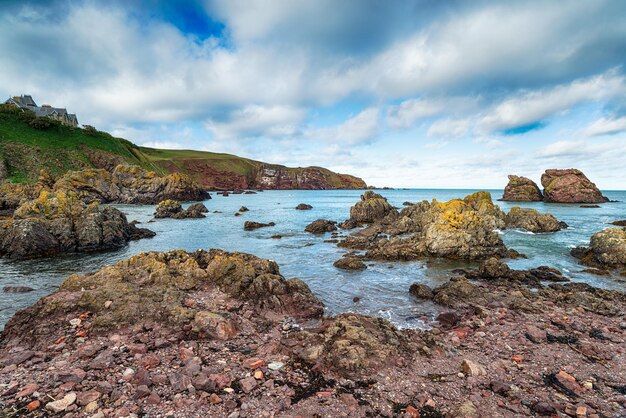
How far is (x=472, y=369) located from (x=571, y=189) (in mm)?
138170

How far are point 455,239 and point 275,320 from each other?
21.9 m

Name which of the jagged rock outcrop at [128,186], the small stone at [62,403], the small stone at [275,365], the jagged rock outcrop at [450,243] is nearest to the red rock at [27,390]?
the small stone at [62,403]

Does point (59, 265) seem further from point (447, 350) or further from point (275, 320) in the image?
point (447, 350)

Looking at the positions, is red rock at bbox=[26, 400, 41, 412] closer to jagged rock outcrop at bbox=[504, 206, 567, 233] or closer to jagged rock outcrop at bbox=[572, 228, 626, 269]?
jagged rock outcrop at bbox=[572, 228, 626, 269]

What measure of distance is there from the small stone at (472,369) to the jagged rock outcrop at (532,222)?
45.3 metres

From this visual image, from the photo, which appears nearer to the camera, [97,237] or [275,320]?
[275,320]

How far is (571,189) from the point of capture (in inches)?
4471

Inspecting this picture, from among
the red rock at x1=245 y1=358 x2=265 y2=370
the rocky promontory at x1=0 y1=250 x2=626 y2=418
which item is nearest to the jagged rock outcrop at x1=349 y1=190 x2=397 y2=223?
the rocky promontory at x1=0 y1=250 x2=626 y2=418

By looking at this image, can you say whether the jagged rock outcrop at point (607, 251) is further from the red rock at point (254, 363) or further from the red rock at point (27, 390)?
the red rock at point (27, 390)

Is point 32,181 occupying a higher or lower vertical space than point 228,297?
higher

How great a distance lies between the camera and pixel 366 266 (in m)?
25.7

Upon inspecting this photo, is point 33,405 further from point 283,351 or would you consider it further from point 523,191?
point 523,191

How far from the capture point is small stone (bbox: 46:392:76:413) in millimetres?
7195

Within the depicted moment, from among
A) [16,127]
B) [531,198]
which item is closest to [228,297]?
[16,127]
